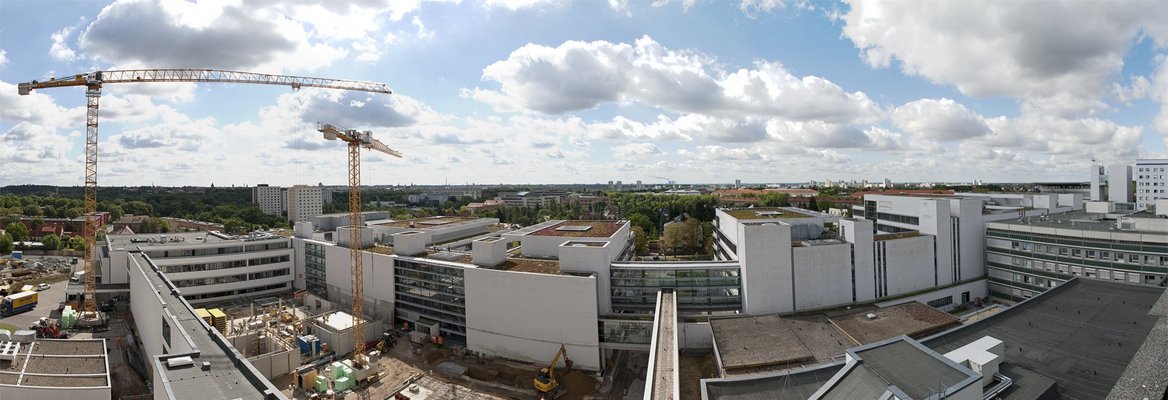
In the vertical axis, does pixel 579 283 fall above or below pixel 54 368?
above

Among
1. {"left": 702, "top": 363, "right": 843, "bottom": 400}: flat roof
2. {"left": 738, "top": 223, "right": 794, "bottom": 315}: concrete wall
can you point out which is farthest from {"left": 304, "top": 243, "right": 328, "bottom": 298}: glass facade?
{"left": 702, "top": 363, "right": 843, "bottom": 400}: flat roof

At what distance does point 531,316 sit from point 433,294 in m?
8.55

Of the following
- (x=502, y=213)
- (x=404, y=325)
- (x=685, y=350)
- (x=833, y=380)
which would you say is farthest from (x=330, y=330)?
(x=502, y=213)

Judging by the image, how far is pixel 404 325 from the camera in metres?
33.9

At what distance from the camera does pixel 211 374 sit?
15.8 meters

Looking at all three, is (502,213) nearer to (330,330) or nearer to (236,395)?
(330,330)

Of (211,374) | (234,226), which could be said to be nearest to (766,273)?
(211,374)

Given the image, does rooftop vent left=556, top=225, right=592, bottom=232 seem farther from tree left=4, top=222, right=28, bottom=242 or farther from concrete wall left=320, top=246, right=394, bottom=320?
tree left=4, top=222, right=28, bottom=242

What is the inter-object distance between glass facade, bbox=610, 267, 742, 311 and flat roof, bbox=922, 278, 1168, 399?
10881 mm

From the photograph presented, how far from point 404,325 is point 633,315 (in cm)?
1718

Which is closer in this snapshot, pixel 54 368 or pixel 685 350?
pixel 54 368

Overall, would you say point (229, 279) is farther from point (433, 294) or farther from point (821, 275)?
point (821, 275)

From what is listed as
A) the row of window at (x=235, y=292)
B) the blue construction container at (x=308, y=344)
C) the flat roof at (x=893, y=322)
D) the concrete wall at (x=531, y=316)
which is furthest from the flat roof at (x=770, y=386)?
the row of window at (x=235, y=292)

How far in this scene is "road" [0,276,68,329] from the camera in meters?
36.3
